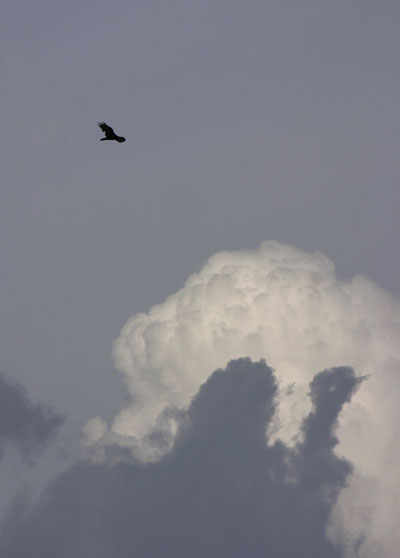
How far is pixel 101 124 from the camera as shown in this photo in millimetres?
44844
